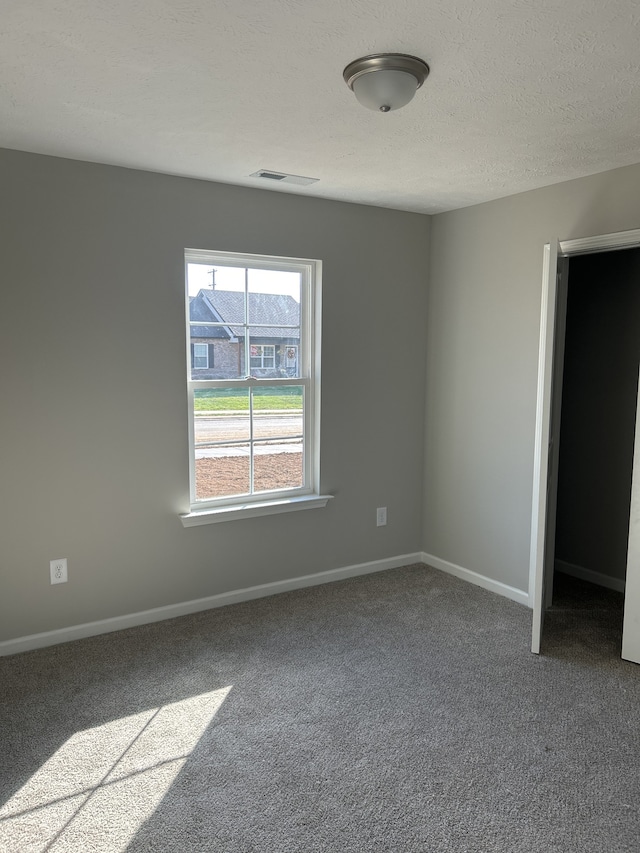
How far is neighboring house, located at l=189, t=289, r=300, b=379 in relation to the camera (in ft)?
11.4

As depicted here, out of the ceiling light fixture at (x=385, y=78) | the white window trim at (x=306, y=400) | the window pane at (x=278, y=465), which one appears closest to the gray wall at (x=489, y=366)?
the white window trim at (x=306, y=400)

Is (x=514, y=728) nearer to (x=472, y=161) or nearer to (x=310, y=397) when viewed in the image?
(x=310, y=397)

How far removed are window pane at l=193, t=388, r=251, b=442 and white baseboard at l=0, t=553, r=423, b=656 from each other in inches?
35.3

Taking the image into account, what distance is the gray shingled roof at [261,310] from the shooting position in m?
3.52

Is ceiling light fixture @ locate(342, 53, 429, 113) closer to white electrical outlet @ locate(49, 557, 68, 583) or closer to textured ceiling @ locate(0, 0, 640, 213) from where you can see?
textured ceiling @ locate(0, 0, 640, 213)

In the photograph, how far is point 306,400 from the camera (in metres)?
3.86

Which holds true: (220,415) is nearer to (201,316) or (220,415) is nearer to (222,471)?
(222,471)

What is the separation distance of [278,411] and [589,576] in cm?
228

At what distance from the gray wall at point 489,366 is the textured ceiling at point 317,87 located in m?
0.28

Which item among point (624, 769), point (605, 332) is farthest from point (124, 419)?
point (605, 332)

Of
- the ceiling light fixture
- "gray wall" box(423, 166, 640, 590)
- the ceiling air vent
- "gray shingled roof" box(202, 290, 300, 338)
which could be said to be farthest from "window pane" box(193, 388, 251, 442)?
the ceiling light fixture

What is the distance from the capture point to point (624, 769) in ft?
7.23

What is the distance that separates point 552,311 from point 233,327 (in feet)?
5.61

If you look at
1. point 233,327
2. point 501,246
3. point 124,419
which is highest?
point 501,246
